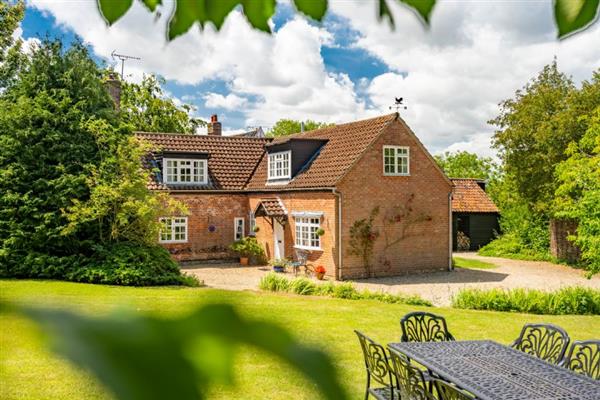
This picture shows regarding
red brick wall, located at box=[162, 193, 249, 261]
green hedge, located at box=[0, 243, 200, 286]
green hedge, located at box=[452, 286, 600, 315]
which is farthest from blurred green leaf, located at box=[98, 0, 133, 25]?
red brick wall, located at box=[162, 193, 249, 261]

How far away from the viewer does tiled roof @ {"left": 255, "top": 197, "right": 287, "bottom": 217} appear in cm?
2284

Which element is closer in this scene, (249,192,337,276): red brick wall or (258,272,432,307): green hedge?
(258,272,432,307): green hedge

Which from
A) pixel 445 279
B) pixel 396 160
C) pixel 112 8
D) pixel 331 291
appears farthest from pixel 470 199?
pixel 112 8

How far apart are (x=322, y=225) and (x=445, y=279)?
487 centimetres

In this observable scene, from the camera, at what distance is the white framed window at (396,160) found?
21.4 metres

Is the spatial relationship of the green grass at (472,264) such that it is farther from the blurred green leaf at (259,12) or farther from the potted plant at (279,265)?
the blurred green leaf at (259,12)

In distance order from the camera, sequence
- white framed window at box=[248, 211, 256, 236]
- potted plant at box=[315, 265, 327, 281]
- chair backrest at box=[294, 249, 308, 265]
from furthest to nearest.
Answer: white framed window at box=[248, 211, 256, 236] → chair backrest at box=[294, 249, 308, 265] → potted plant at box=[315, 265, 327, 281]

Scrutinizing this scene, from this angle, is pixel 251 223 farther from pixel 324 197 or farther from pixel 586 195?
pixel 586 195

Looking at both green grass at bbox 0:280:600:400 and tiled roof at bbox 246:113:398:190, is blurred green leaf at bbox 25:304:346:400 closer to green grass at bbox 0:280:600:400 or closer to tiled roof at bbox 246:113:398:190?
green grass at bbox 0:280:600:400

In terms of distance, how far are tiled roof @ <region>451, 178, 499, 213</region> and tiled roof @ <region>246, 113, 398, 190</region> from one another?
11.3 metres

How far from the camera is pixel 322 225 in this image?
68.5ft

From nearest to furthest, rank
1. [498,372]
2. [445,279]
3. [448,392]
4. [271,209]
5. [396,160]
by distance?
[448,392]
[498,372]
[445,279]
[396,160]
[271,209]

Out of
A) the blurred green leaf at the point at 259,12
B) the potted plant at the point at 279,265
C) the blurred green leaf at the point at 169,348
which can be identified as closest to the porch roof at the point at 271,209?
the potted plant at the point at 279,265

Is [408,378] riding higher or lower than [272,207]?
lower
